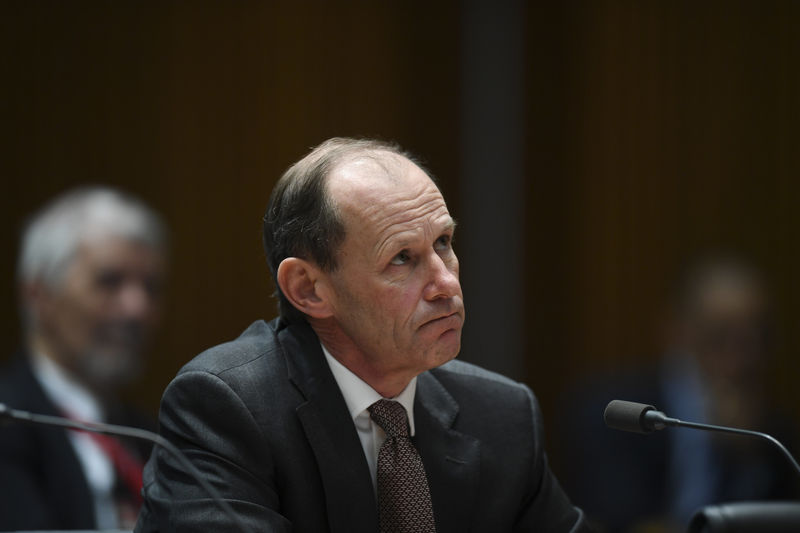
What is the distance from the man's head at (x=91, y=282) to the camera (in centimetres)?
349

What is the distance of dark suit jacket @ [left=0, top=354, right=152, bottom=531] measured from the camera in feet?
9.00

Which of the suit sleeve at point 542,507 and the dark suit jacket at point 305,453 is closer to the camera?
the dark suit jacket at point 305,453

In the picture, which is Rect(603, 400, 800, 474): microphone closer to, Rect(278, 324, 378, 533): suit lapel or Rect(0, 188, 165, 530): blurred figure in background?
Rect(278, 324, 378, 533): suit lapel

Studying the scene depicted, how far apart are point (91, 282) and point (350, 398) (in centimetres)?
191

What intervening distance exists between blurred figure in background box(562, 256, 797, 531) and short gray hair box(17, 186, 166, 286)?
1729mm

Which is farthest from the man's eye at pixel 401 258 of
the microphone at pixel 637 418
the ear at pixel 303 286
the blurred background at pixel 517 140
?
the blurred background at pixel 517 140

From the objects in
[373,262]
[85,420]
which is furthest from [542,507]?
[85,420]

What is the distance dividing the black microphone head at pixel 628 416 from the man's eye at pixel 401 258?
0.40 metres

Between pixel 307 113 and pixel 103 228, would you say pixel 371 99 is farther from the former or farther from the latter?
pixel 103 228

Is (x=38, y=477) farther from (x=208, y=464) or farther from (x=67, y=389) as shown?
(x=208, y=464)

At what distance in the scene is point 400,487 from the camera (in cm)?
179

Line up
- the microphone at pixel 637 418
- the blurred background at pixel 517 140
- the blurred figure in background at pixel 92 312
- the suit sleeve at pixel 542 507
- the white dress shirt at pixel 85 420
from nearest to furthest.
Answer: the microphone at pixel 637 418 → the suit sleeve at pixel 542 507 → the white dress shirt at pixel 85 420 → the blurred figure in background at pixel 92 312 → the blurred background at pixel 517 140

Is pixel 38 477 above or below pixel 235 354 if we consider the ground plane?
below

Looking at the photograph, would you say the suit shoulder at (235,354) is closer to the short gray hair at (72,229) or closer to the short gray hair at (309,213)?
the short gray hair at (309,213)
